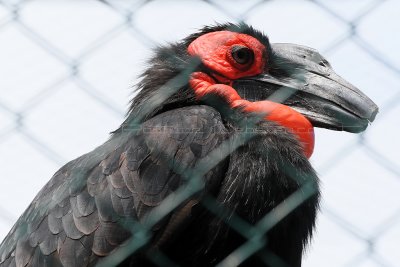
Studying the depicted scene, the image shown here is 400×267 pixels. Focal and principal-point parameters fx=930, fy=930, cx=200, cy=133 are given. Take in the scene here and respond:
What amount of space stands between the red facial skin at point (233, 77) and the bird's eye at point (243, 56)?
11 millimetres

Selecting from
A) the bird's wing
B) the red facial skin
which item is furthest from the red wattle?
the bird's wing

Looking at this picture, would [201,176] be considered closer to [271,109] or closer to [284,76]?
[271,109]

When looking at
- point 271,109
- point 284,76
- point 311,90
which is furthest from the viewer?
point 284,76

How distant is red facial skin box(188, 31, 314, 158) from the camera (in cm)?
285

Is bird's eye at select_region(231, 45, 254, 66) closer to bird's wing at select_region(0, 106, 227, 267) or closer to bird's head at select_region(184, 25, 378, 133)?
bird's head at select_region(184, 25, 378, 133)

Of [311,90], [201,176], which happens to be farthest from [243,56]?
[201,176]

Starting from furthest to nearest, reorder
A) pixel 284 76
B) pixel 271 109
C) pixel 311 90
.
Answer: pixel 284 76 < pixel 311 90 < pixel 271 109

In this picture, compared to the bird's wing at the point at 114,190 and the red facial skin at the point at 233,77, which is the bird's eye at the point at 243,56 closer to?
the red facial skin at the point at 233,77

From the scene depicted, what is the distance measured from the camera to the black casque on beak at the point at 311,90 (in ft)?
9.45

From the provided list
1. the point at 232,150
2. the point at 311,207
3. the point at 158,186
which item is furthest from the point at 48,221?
the point at 311,207

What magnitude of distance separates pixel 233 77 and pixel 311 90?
0.29 meters

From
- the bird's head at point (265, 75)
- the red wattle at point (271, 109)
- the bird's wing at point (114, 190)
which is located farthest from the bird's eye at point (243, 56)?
the bird's wing at point (114, 190)

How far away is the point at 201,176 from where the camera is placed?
2.59 metres

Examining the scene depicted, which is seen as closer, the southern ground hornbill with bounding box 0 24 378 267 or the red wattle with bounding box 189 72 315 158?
the southern ground hornbill with bounding box 0 24 378 267
